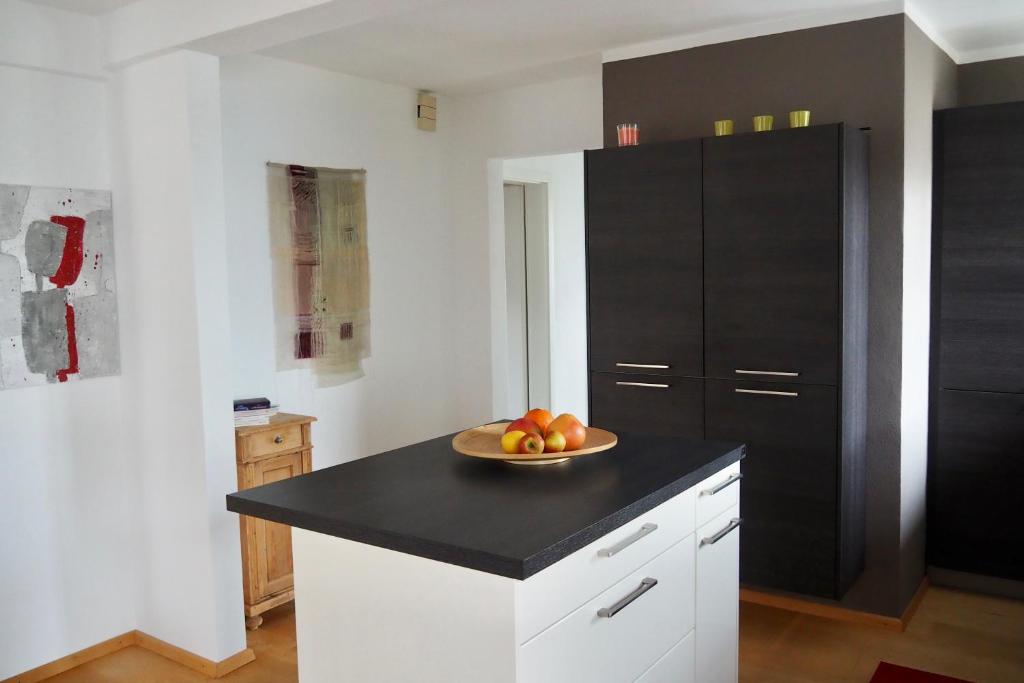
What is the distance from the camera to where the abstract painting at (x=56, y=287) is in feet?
10.1

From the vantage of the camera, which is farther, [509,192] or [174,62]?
[509,192]

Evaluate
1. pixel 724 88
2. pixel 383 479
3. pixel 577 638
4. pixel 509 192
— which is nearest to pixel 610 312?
pixel 724 88

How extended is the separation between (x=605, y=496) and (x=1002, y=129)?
2.66m

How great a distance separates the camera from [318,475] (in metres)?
2.22

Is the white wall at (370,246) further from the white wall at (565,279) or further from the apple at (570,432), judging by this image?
the apple at (570,432)

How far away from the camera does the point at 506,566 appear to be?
1.56m

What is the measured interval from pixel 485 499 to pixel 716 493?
0.76m

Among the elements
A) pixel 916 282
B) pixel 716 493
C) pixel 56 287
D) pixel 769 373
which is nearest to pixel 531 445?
pixel 716 493

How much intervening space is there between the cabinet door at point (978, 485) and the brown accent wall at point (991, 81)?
1375 mm

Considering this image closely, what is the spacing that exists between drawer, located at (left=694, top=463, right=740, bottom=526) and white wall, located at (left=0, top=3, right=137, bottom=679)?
230 cm

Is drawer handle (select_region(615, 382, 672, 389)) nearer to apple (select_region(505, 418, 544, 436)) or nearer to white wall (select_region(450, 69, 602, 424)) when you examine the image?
apple (select_region(505, 418, 544, 436))

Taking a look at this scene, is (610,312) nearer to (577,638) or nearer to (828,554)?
(828,554)

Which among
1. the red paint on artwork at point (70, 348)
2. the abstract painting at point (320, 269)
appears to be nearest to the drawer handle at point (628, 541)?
the red paint on artwork at point (70, 348)

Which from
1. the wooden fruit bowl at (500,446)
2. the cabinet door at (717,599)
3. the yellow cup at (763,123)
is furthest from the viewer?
the yellow cup at (763,123)
